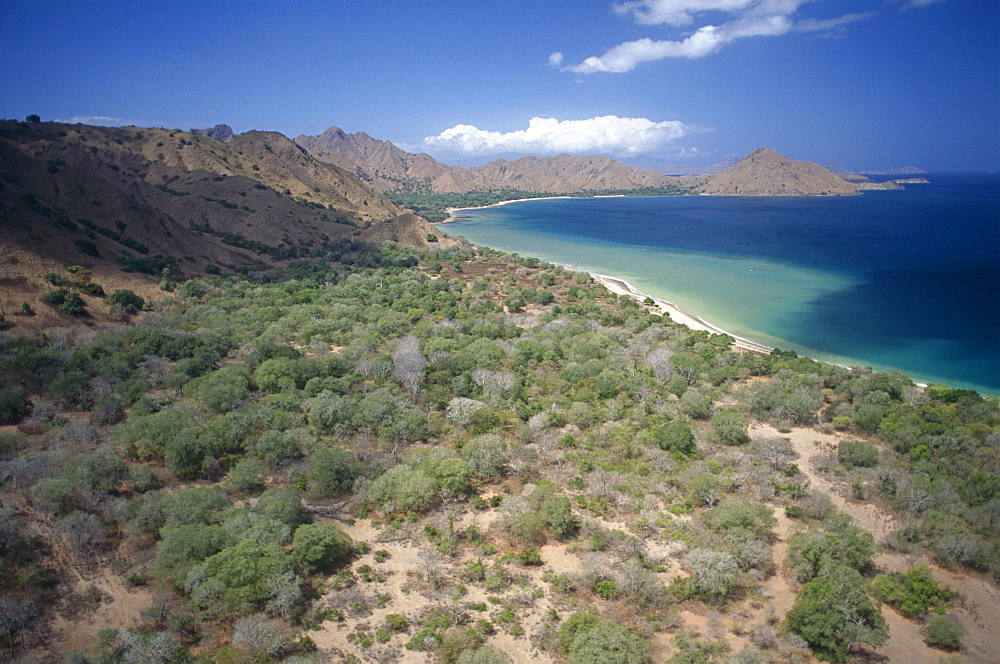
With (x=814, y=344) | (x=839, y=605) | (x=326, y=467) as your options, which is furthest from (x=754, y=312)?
(x=326, y=467)

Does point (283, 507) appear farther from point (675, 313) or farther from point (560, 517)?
point (675, 313)

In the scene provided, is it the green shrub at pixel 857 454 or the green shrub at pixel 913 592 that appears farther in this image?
the green shrub at pixel 857 454

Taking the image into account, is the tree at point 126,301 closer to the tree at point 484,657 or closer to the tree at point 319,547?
the tree at point 319,547

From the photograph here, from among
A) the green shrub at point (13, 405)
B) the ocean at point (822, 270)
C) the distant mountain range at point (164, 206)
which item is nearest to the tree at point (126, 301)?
the distant mountain range at point (164, 206)

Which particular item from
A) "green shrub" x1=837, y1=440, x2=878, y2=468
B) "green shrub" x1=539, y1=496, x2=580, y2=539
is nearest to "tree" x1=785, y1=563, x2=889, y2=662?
"green shrub" x1=539, y1=496, x2=580, y2=539

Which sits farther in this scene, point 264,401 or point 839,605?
point 264,401

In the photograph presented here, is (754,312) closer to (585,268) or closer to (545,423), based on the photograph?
(585,268)
